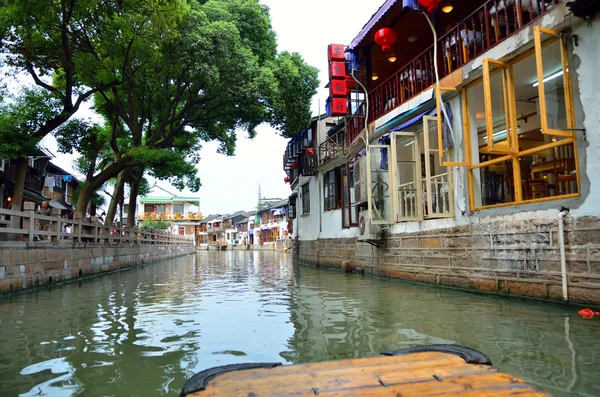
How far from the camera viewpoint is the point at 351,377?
9.14ft

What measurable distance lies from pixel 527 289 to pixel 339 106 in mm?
8827

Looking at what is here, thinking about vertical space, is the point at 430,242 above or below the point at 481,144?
below

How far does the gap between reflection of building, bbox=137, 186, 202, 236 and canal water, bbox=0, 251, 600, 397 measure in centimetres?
5626

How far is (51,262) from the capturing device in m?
11.9

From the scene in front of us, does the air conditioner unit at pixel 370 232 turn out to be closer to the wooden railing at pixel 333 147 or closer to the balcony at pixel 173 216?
the wooden railing at pixel 333 147

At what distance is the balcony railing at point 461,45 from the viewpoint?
25.8ft

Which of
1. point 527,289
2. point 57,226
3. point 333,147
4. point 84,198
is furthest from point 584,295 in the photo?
point 84,198

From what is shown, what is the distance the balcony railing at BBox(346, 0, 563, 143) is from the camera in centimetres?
786

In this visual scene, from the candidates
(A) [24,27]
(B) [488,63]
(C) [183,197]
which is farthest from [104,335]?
(C) [183,197]

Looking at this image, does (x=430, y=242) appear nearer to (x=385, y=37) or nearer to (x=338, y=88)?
(x=385, y=37)

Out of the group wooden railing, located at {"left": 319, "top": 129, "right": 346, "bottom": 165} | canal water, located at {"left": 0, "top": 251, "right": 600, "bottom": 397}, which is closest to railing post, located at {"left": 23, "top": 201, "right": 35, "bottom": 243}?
canal water, located at {"left": 0, "top": 251, "right": 600, "bottom": 397}

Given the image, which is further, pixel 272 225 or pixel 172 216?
pixel 172 216

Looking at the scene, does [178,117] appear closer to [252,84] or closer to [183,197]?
[252,84]

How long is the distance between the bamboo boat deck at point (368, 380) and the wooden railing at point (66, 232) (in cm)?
924
